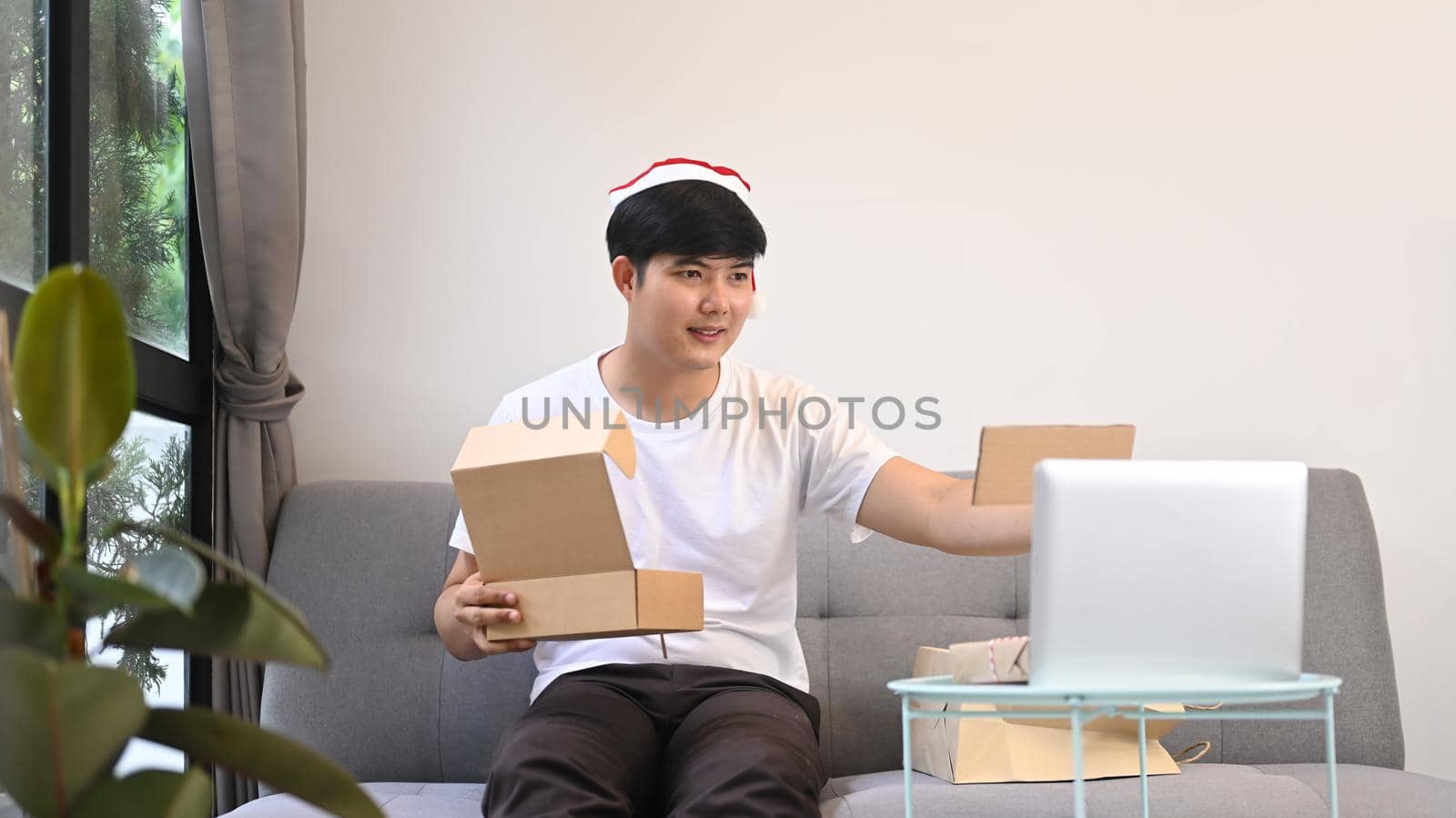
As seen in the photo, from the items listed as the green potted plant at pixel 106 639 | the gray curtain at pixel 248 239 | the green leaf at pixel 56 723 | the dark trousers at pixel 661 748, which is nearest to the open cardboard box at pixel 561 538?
the dark trousers at pixel 661 748

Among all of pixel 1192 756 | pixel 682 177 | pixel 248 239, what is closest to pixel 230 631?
pixel 682 177

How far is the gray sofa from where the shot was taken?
2008 mm

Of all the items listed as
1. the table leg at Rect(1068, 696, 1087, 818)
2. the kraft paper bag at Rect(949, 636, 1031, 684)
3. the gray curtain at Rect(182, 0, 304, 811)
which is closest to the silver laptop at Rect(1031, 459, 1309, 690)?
the table leg at Rect(1068, 696, 1087, 818)

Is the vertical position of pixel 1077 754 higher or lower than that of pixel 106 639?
lower

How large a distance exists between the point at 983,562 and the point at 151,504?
4.52 ft

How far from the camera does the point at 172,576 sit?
735mm

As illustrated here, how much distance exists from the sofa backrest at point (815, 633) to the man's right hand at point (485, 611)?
1.72 ft

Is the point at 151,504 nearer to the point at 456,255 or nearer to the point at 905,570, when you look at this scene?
the point at 456,255

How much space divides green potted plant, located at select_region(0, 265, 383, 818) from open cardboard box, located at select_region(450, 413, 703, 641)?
1.91ft

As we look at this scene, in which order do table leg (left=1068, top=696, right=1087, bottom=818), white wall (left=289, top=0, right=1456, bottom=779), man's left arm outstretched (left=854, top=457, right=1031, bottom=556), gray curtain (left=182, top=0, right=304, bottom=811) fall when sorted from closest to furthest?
1. table leg (left=1068, top=696, right=1087, bottom=818)
2. man's left arm outstretched (left=854, top=457, right=1031, bottom=556)
3. gray curtain (left=182, top=0, right=304, bottom=811)
4. white wall (left=289, top=0, right=1456, bottom=779)

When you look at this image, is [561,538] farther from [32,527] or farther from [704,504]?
[32,527]

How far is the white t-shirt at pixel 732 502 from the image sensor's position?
177 cm

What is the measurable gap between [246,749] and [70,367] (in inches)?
10.4

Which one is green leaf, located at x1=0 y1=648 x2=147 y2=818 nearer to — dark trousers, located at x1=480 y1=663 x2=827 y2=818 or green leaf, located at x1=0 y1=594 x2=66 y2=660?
green leaf, located at x1=0 y1=594 x2=66 y2=660
